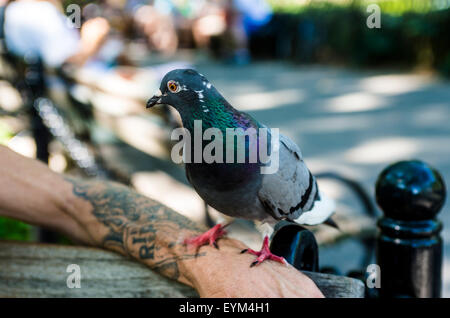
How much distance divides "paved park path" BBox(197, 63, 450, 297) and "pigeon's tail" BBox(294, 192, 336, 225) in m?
2.07

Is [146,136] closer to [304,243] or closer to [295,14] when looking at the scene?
[304,243]

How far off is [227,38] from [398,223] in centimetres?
1161

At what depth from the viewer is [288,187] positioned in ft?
4.39

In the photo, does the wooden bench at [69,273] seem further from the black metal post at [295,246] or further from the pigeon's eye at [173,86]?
the pigeon's eye at [173,86]

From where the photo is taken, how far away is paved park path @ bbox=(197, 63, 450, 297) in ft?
17.7

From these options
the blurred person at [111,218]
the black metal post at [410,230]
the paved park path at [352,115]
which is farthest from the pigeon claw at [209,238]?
the paved park path at [352,115]

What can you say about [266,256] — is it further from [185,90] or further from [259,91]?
[259,91]

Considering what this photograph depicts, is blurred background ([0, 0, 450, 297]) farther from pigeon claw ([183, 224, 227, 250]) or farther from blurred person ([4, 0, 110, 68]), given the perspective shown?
pigeon claw ([183, 224, 227, 250])

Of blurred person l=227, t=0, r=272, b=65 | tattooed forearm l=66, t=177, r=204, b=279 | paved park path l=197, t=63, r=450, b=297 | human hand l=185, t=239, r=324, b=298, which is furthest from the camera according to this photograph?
blurred person l=227, t=0, r=272, b=65

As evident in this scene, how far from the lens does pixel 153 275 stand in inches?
62.8

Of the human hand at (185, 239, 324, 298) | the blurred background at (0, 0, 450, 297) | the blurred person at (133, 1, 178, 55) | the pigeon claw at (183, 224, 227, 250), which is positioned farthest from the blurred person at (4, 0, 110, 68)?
the blurred person at (133, 1, 178, 55)

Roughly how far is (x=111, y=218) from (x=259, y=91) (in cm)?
787

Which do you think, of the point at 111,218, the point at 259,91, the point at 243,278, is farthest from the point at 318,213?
the point at 259,91
